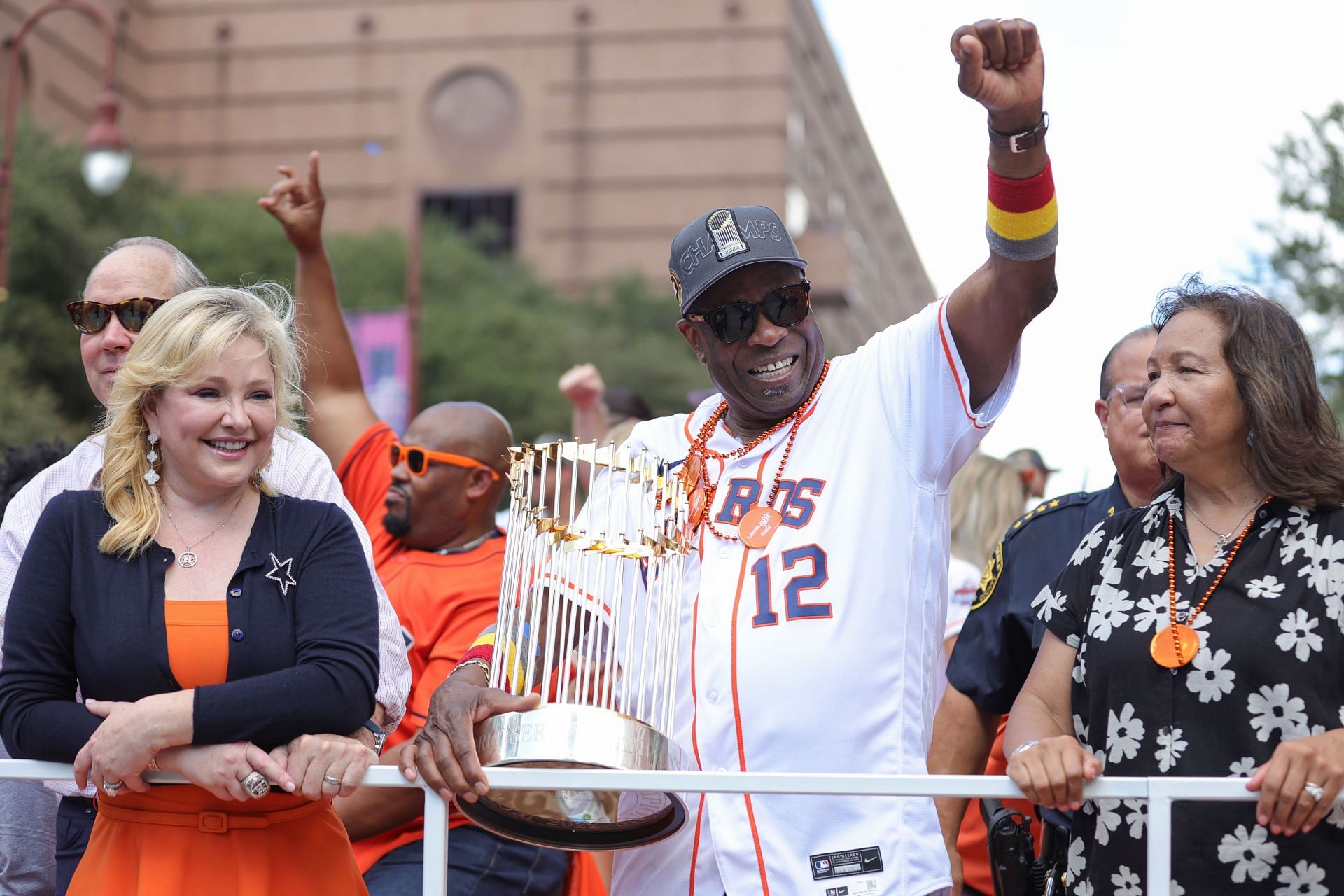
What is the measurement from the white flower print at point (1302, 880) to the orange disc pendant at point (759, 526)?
1139 mm

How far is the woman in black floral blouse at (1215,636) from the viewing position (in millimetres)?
A: 2545

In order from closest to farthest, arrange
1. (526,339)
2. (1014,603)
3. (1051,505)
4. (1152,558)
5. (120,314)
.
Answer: (1152,558) → (120,314) → (1014,603) → (1051,505) → (526,339)

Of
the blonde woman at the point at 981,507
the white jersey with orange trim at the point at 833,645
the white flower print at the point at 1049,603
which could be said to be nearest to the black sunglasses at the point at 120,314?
the white jersey with orange trim at the point at 833,645

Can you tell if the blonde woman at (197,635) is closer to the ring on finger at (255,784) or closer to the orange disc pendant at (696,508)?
the ring on finger at (255,784)

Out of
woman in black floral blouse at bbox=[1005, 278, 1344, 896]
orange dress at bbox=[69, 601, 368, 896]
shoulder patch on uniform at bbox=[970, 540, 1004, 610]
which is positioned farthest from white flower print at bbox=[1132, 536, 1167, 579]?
orange dress at bbox=[69, 601, 368, 896]

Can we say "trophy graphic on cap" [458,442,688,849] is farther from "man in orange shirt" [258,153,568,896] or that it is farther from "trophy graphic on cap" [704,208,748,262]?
"man in orange shirt" [258,153,568,896]

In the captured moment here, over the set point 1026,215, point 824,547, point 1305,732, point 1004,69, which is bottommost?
point 1305,732

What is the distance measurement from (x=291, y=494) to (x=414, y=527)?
1592 millimetres

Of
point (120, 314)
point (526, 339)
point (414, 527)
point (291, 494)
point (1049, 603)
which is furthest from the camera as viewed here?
point (526, 339)

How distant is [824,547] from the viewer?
9.66 feet

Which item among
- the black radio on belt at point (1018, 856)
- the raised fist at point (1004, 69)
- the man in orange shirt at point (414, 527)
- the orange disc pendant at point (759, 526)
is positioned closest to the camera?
the raised fist at point (1004, 69)

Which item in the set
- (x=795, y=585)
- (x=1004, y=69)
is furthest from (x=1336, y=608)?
(x=1004, y=69)

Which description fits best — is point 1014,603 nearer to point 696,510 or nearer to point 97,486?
Result: point 696,510

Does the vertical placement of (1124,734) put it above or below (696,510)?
below
